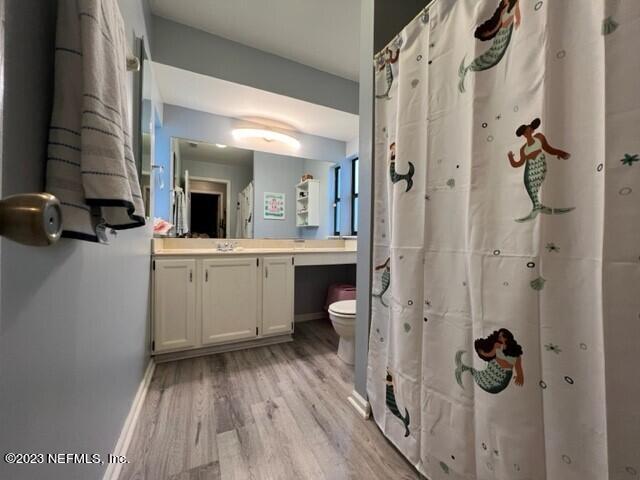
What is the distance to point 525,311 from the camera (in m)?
0.72

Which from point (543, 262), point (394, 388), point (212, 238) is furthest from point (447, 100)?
point (212, 238)

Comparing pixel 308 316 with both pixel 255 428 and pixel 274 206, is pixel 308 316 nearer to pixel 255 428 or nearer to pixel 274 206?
pixel 274 206

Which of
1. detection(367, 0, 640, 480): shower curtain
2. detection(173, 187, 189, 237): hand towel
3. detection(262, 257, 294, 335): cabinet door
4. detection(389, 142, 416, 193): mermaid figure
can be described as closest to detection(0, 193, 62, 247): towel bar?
detection(367, 0, 640, 480): shower curtain

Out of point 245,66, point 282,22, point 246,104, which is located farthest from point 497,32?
point 246,104

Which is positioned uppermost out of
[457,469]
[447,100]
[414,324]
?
[447,100]

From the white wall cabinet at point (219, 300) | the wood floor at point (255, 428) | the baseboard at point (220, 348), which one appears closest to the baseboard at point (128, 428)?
the wood floor at point (255, 428)

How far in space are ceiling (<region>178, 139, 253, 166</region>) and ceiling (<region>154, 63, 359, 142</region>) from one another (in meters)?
0.34

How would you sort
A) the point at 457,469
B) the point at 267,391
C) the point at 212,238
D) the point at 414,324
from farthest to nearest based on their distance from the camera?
the point at 212,238 → the point at 267,391 → the point at 414,324 → the point at 457,469

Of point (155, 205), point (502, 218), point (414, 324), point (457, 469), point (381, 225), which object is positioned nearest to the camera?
point (502, 218)

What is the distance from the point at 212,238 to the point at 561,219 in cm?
251

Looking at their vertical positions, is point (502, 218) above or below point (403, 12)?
below

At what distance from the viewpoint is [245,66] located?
2.23 meters

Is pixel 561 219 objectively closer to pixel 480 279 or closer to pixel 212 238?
pixel 480 279

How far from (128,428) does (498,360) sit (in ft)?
5.09
